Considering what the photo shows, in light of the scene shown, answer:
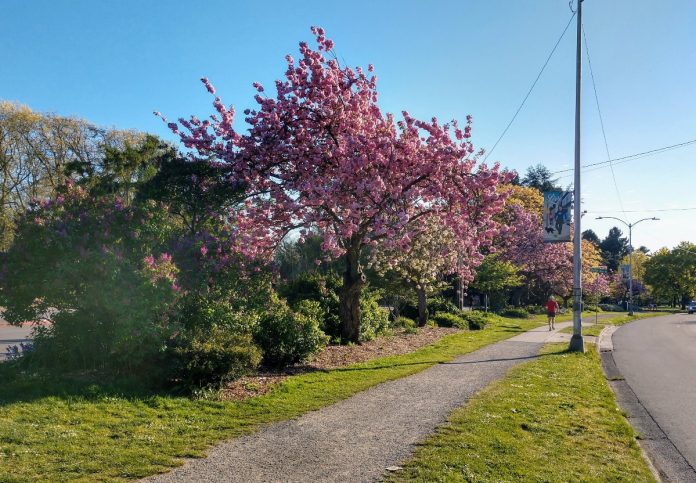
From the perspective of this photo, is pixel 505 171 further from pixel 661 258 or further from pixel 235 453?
pixel 661 258

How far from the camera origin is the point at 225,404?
306 inches

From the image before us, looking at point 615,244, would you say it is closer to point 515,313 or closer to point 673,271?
point 673,271

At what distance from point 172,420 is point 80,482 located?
2237 millimetres

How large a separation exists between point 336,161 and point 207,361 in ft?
19.4

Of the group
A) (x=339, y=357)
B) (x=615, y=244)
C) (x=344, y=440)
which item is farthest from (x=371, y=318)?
(x=615, y=244)

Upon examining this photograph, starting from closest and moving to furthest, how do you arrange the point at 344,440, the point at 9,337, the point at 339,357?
the point at 344,440
the point at 339,357
the point at 9,337

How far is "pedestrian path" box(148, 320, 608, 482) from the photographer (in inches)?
199

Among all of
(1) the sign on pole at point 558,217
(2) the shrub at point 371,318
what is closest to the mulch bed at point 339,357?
(2) the shrub at point 371,318

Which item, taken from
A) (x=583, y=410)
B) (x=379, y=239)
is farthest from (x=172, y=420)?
(x=379, y=239)

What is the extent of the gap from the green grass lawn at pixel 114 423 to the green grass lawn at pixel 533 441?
222 cm

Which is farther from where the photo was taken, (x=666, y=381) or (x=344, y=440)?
(x=666, y=381)

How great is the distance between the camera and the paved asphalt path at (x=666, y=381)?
7.24m

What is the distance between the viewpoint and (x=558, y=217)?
15.8m

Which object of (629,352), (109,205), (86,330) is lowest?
(629,352)
